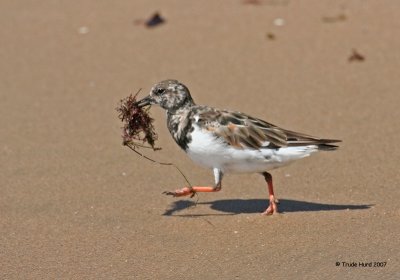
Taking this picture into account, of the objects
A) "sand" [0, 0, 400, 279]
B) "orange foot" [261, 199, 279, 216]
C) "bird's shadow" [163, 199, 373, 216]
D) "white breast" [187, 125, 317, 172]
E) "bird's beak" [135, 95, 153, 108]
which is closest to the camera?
"sand" [0, 0, 400, 279]

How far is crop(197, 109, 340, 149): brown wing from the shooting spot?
8141 mm

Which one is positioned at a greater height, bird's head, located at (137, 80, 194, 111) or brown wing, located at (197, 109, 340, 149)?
bird's head, located at (137, 80, 194, 111)

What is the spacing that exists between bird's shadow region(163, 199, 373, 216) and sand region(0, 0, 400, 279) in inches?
0.8

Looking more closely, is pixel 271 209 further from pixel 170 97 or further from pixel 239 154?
pixel 170 97

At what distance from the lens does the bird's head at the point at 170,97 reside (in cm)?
859

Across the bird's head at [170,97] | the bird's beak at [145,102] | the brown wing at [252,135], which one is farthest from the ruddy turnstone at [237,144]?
the bird's beak at [145,102]

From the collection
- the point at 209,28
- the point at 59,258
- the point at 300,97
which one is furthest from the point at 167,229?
the point at 209,28

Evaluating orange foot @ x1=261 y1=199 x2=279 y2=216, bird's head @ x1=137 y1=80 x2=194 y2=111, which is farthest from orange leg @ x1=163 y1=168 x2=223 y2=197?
bird's head @ x1=137 y1=80 x2=194 y2=111

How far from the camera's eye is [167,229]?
26.6 feet

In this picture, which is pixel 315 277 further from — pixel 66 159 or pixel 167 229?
pixel 66 159

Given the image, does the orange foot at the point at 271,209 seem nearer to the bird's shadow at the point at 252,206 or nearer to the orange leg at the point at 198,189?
the bird's shadow at the point at 252,206

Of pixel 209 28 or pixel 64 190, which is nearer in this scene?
pixel 64 190

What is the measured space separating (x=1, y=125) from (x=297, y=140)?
180 inches

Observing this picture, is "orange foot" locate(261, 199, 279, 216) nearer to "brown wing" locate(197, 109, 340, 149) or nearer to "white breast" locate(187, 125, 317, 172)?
"white breast" locate(187, 125, 317, 172)
